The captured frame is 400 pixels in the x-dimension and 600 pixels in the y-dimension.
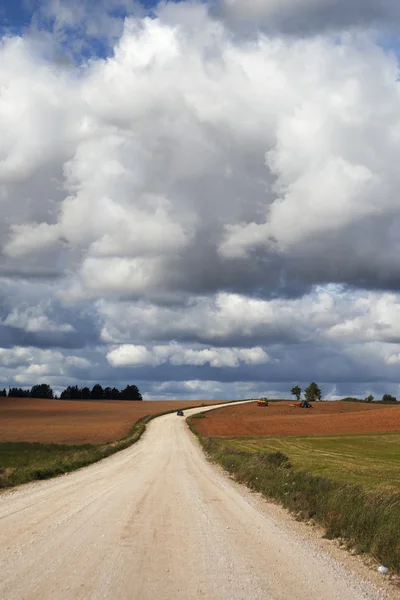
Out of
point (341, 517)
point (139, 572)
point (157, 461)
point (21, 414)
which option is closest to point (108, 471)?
point (157, 461)

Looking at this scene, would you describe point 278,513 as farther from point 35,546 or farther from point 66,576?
point 66,576

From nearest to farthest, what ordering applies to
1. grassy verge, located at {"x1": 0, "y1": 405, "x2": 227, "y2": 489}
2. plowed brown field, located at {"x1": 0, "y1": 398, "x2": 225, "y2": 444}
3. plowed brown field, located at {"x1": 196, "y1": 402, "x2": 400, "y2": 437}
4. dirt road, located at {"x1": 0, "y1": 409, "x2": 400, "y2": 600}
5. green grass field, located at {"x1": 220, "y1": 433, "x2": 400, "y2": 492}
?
1. dirt road, located at {"x1": 0, "y1": 409, "x2": 400, "y2": 600}
2. grassy verge, located at {"x1": 0, "y1": 405, "x2": 227, "y2": 489}
3. green grass field, located at {"x1": 220, "y1": 433, "x2": 400, "y2": 492}
4. plowed brown field, located at {"x1": 0, "y1": 398, "x2": 225, "y2": 444}
5. plowed brown field, located at {"x1": 196, "y1": 402, "x2": 400, "y2": 437}

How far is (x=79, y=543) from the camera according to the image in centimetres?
1271

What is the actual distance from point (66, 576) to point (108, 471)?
24807 mm

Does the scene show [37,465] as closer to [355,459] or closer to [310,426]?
[355,459]

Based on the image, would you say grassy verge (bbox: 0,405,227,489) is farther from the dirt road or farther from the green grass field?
the green grass field

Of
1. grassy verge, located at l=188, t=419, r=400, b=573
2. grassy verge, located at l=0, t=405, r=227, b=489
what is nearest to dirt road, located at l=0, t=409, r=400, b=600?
grassy verge, located at l=188, t=419, r=400, b=573

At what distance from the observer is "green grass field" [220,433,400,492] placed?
3180 centimetres

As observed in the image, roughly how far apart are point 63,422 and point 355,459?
78.8 metres

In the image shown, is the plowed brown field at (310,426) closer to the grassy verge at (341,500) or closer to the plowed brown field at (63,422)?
the plowed brown field at (63,422)

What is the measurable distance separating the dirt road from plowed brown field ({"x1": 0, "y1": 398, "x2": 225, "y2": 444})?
50867 mm

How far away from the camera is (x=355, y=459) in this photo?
4619 centimetres

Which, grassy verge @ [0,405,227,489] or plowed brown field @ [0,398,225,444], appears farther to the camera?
plowed brown field @ [0,398,225,444]

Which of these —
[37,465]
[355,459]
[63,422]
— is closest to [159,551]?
[37,465]
